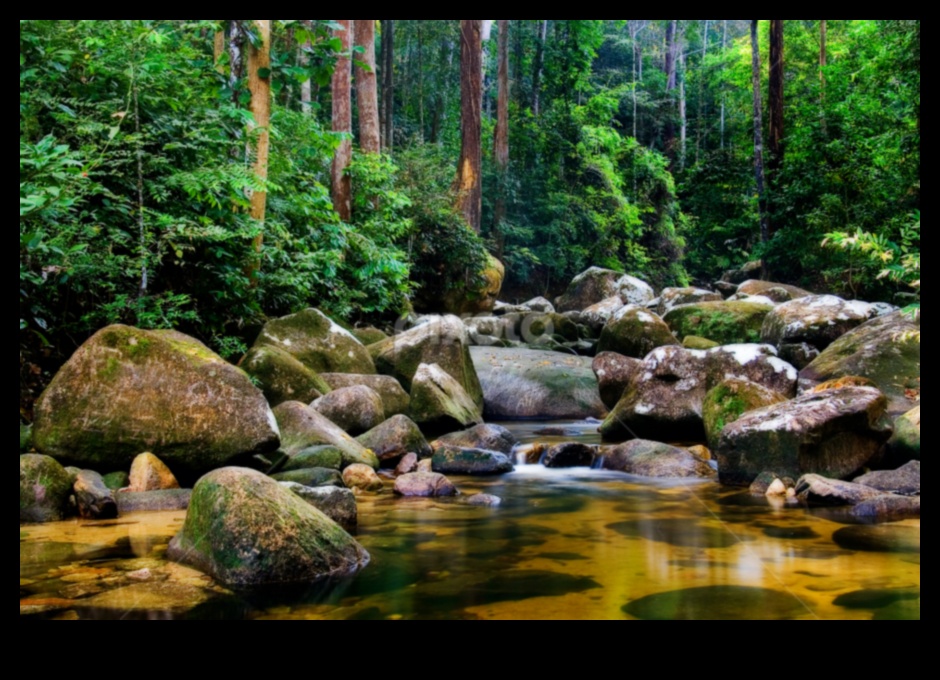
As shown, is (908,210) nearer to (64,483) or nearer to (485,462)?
(485,462)

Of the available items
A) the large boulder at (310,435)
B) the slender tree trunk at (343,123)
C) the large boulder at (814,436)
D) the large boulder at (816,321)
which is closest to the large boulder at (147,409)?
the large boulder at (310,435)

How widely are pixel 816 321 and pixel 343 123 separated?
9090 millimetres

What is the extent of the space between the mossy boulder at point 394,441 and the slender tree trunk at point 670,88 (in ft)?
94.8

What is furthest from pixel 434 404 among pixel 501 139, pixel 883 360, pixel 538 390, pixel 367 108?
pixel 501 139

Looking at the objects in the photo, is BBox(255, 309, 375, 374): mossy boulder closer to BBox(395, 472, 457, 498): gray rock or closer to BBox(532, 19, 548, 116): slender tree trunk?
BBox(395, 472, 457, 498): gray rock

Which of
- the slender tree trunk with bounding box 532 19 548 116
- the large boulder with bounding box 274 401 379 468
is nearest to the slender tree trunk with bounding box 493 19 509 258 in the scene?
the slender tree trunk with bounding box 532 19 548 116

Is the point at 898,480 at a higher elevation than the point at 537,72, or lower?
lower

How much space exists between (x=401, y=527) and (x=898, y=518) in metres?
3.16

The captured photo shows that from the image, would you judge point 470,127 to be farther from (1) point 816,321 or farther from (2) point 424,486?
(2) point 424,486

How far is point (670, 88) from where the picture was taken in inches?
1359

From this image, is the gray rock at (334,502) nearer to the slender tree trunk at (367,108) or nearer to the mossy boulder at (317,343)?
the mossy boulder at (317,343)

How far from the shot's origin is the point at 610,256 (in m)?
26.2
